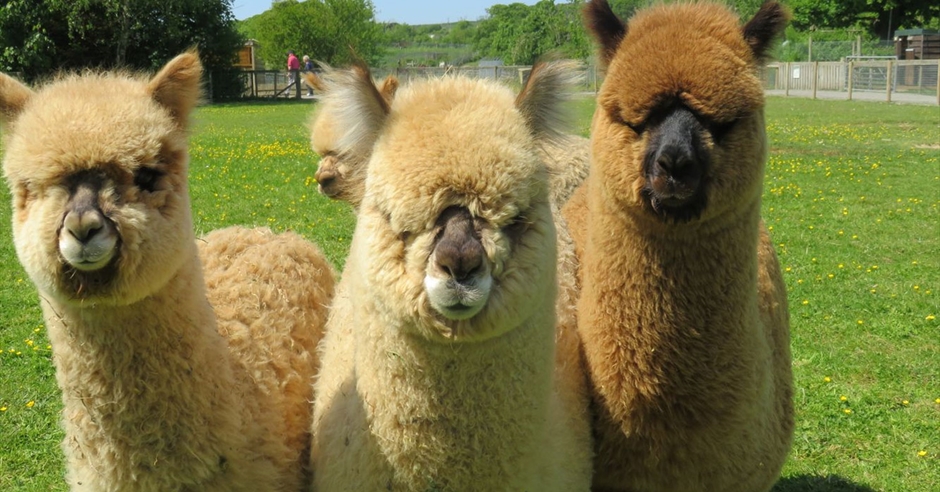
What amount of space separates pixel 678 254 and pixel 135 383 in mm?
2231

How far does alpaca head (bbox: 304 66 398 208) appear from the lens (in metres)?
3.33

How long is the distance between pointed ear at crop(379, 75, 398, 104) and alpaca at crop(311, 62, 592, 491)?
205 millimetres

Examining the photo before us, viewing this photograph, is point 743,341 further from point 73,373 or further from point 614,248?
point 73,373

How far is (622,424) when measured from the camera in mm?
3859

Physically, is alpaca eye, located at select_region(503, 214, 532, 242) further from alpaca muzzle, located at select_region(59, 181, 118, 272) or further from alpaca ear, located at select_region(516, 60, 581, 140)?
alpaca muzzle, located at select_region(59, 181, 118, 272)

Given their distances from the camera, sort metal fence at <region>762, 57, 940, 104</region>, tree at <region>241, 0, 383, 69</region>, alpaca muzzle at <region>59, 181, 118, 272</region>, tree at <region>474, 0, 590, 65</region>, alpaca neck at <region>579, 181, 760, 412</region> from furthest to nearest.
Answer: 1. tree at <region>241, 0, 383, 69</region>
2. tree at <region>474, 0, 590, 65</region>
3. metal fence at <region>762, 57, 940, 104</region>
4. alpaca neck at <region>579, 181, 760, 412</region>
5. alpaca muzzle at <region>59, 181, 118, 272</region>

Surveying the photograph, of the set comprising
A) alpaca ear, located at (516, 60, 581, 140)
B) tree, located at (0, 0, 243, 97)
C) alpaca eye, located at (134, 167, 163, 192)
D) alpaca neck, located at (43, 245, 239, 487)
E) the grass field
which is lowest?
the grass field

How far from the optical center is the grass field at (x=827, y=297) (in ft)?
18.4

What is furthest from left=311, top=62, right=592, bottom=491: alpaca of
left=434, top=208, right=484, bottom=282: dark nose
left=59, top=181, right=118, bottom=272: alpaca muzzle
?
left=59, top=181, right=118, bottom=272: alpaca muzzle

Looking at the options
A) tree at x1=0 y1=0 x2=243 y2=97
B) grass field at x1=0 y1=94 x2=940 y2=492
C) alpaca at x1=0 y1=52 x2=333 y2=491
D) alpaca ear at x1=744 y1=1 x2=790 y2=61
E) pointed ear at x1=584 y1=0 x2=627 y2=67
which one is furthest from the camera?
tree at x1=0 y1=0 x2=243 y2=97

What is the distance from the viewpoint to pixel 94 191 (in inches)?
120

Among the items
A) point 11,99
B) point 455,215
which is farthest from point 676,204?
point 11,99

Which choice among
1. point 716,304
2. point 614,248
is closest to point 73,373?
point 614,248

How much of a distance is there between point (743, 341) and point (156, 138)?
2583mm
